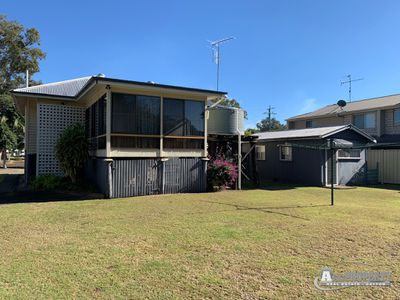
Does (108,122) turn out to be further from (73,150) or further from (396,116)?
(396,116)

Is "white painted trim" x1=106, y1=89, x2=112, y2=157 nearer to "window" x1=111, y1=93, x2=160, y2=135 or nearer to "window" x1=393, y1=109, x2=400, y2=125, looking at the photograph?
"window" x1=111, y1=93, x2=160, y2=135

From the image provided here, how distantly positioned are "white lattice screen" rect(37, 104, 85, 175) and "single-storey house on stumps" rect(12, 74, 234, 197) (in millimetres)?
42

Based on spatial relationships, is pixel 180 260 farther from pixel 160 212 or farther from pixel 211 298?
A: pixel 160 212

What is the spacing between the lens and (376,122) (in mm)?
24578

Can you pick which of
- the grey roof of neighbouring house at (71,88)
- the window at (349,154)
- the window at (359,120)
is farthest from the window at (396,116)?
the grey roof of neighbouring house at (71,88)

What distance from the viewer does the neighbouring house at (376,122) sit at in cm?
1864

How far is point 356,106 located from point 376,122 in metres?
3.02

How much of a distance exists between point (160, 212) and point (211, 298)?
4.82 meters

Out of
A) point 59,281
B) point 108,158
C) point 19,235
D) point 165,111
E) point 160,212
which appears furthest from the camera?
point 165,111

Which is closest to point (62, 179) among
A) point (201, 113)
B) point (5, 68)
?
point (201, 113)

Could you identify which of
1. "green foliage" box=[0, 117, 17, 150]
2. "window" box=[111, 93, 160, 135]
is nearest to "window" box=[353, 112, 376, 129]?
"window" box=[111, 93, 160, 135]

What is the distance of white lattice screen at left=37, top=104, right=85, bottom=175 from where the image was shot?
13969 mm

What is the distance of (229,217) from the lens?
773 cm

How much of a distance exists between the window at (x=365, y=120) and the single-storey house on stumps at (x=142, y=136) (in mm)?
17356
